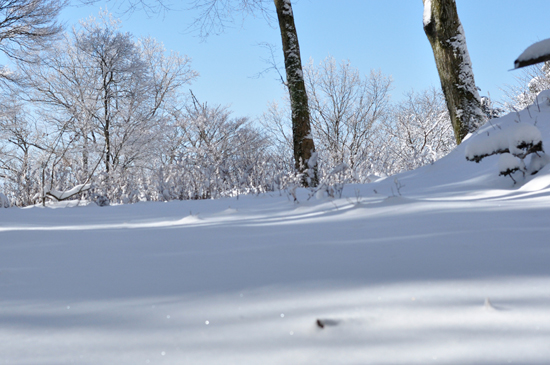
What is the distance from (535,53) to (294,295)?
4.19ft

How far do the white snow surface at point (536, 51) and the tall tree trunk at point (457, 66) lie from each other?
199 inches

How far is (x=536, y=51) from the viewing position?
4.43 ft

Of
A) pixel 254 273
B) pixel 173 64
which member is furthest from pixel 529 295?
pixel 173 64

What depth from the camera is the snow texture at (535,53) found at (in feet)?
4.37

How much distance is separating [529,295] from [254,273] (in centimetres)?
61

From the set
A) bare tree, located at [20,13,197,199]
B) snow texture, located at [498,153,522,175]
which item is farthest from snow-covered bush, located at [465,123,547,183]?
bare tree, located at [20,13,197,199]

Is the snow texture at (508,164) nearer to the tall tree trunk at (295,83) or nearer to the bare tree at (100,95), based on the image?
the tall tree trunk at (295,83)

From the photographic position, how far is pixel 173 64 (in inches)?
819

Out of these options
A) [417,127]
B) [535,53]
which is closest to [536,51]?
[535,53]

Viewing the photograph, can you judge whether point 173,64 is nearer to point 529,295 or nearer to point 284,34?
point 284,34

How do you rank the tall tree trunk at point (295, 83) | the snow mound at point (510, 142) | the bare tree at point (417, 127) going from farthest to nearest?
1. the bare tree at point (417, 127)
2. the tall tree trunk at point (295, 83)
3. the snow mound at point (510, 142)

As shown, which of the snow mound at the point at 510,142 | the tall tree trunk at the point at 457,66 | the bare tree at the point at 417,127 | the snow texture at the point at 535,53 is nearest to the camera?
the snow texture at the point at 535,53

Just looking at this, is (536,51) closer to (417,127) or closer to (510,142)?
(510,142)

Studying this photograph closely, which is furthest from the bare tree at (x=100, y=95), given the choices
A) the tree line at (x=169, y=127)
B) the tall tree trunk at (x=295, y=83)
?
the tall tree trunk at (x=295, y=83)
